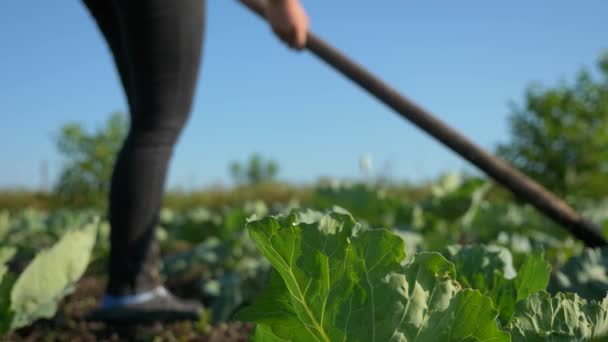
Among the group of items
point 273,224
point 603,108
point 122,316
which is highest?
point 603,108

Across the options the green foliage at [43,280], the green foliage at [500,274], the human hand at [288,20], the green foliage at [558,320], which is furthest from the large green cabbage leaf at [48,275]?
the human hand at [288,20]

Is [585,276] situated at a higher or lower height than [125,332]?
higher

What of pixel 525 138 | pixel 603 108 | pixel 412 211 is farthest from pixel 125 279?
pixel 603 108

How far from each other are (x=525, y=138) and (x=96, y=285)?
7.35 m

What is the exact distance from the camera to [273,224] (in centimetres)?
82

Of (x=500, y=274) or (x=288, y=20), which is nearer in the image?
(x=500, y=274)

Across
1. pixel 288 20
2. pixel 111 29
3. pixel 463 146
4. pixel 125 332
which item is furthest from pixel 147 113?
pixel 463 146

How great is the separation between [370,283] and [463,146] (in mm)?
1548

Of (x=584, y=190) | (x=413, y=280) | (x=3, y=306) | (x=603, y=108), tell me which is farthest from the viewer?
(x=603, y=108)

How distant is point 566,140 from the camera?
8.75m

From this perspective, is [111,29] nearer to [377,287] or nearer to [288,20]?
[288,20]

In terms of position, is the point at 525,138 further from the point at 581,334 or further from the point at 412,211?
the point at 581,334

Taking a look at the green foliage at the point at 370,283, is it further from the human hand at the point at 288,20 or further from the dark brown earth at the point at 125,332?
the human hand at the point at 288,20

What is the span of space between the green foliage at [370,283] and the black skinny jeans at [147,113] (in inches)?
51.3
